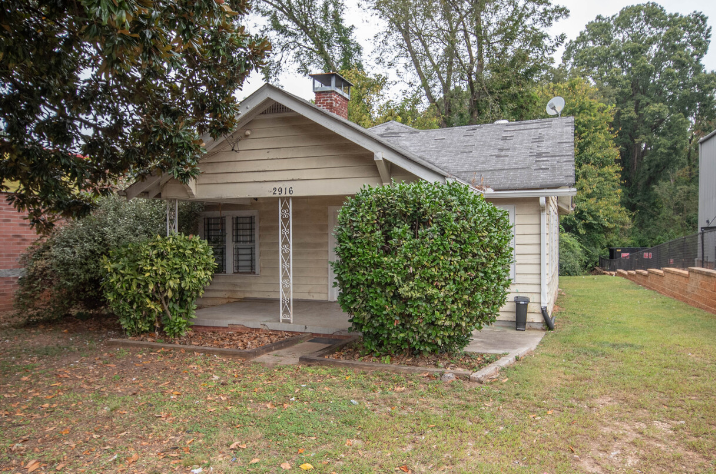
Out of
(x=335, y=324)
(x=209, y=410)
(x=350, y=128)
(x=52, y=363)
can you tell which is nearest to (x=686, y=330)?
(x=335, y=324)

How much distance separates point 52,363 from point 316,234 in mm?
5667

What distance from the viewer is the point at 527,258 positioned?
930 cm

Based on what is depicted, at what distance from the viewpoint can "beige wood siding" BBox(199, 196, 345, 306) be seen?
11.2 m

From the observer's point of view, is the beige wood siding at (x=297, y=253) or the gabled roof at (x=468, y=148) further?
the beige wood siding at (x=297, y=253)

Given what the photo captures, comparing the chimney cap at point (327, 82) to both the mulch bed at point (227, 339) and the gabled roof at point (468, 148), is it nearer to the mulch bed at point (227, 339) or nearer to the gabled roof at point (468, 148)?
the gabled roof at point (468, 148)

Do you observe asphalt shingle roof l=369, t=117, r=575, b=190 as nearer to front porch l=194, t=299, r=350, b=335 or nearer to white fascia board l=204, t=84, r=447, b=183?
white fascia board l=204, t=84, r=447, b=183

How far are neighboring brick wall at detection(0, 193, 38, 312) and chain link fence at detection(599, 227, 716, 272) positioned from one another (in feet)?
50.7

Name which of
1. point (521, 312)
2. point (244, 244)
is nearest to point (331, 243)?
point (244, 244)

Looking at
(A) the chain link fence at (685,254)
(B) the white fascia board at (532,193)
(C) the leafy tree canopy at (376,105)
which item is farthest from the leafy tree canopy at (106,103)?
(C) the leafy tree canopy at (376,105)

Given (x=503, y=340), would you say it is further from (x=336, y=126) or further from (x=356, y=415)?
(x=336, y=126)

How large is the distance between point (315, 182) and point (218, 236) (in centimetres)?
457

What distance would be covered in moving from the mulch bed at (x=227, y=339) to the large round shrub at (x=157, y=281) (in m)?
0.15

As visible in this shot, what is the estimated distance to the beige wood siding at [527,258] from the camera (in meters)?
9.23

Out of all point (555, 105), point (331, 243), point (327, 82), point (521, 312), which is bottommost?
point (521, 312)
